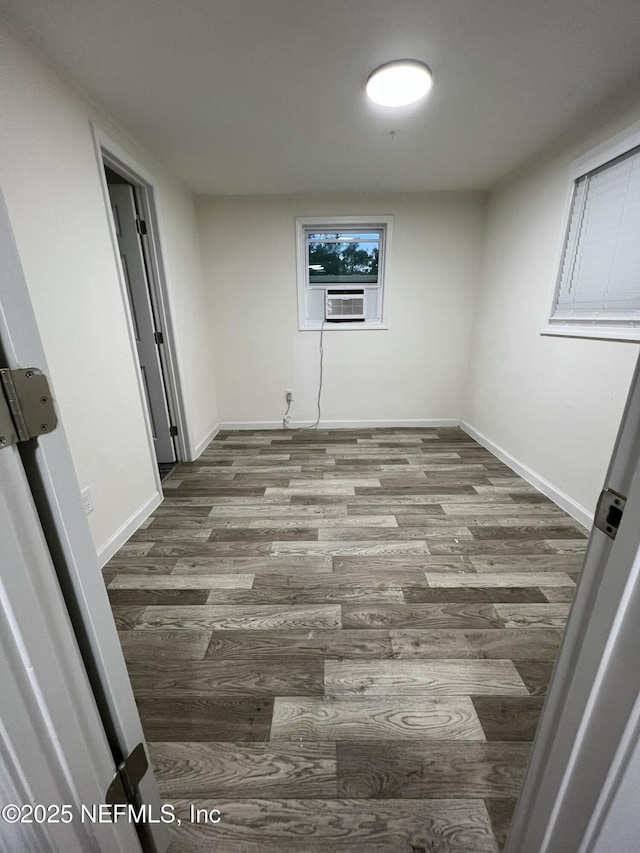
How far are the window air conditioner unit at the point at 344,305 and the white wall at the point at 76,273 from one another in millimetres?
1800

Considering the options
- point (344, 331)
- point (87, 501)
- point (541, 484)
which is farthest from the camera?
point (344, 331)

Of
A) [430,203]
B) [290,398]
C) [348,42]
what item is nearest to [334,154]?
[348,42]

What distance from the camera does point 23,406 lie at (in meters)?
0.43

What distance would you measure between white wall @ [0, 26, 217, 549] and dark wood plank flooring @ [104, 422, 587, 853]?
0.48 meters

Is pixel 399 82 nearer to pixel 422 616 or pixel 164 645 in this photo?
pixel 422 616

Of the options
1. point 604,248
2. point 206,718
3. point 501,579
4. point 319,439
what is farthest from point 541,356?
point 206,718

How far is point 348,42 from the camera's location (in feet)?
4.72

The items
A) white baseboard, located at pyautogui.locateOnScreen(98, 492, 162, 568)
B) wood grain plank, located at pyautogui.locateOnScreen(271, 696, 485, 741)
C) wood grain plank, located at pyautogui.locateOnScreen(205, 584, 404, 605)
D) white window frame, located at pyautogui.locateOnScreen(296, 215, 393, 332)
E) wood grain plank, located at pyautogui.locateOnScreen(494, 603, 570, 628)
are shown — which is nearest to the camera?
wood grain plank, located at pyautogui.locateOnScreen(271, 696, 485, 741)

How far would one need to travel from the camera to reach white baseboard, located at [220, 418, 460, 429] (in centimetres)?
383

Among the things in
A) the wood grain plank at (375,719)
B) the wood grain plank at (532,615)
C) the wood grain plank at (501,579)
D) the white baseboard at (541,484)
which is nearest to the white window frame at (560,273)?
the white baseboard at (541,484)

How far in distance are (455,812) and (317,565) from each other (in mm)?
984

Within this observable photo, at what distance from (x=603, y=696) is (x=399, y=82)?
2434mm

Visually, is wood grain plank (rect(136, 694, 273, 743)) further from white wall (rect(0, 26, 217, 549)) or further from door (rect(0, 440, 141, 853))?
Answer: white wall (rect(0, 26, 217, 549))

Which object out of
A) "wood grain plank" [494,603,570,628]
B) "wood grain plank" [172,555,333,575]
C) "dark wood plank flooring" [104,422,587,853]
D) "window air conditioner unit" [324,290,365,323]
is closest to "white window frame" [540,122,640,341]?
"dark wood plank flooring" [104,422,587,853]
